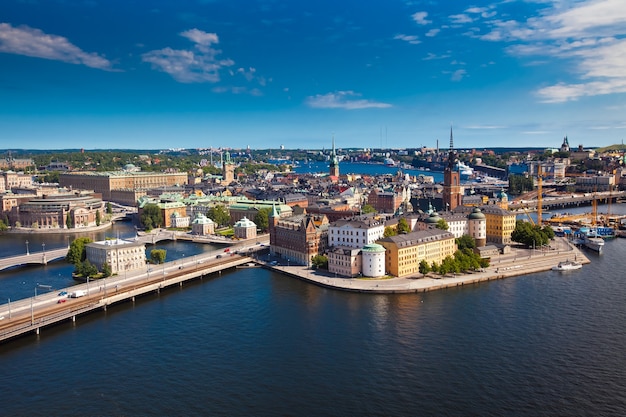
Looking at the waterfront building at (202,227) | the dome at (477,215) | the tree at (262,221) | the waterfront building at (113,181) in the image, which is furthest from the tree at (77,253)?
the waterfront building at (113,181)

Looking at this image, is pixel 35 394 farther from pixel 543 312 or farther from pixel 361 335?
pixel 543 312

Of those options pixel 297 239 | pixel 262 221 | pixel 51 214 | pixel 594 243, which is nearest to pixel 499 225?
pixel 594 243

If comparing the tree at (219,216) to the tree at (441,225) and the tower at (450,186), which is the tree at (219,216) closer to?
the tower at (450,186)

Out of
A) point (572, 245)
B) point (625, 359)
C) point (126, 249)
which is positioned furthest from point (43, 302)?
point (572, 245)

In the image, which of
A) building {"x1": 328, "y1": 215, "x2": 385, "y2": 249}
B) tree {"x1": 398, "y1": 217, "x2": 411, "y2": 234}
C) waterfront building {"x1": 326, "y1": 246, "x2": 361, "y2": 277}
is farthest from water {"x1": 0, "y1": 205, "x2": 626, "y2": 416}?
tree {"x1": 398, "y1": 217, "x2": 411, "y2": 234}

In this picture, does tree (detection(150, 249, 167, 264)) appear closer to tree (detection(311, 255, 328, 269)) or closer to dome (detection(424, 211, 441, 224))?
tree (detection(311, 255, 328, 269))

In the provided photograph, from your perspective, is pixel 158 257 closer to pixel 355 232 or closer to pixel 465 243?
pixel 355 232
